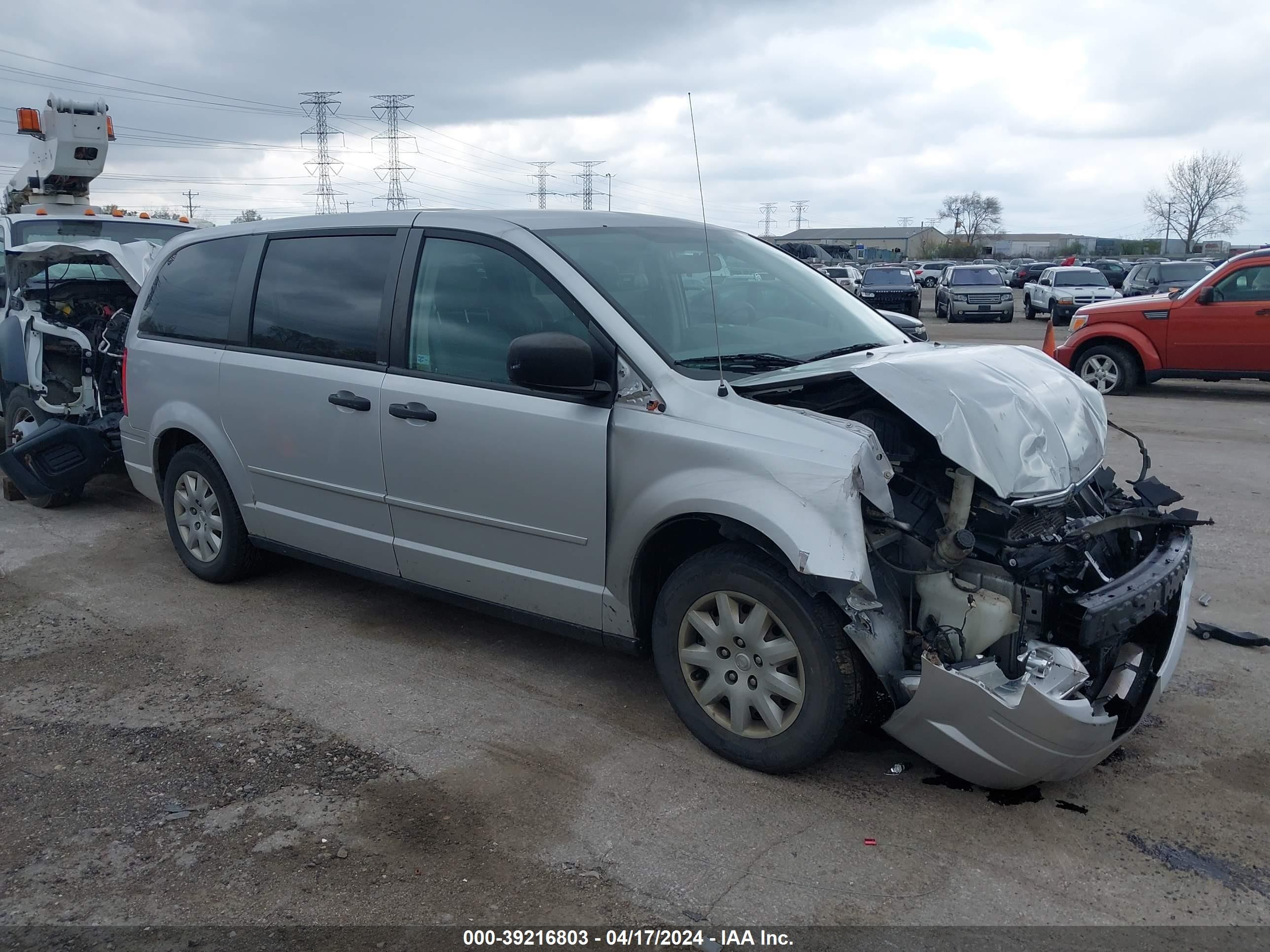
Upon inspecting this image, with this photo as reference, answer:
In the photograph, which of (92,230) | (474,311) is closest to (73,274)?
(92,230)

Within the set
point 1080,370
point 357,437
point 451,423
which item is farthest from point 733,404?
point 1080,370

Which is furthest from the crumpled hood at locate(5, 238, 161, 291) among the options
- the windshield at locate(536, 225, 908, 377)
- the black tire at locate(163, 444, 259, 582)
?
the windshield at locate(536, 225, 908, 377)

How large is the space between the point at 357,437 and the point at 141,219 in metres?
6.27

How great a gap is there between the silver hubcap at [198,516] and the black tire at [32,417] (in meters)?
2.25

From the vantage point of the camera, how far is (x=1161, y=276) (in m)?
22.4

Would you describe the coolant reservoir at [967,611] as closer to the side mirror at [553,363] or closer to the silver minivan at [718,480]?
the silver minivan at [718,480]

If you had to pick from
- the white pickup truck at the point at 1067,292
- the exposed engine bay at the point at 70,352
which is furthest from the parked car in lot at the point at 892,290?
the exposed engine bay at the point at 70,352

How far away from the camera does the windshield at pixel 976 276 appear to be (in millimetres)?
28047

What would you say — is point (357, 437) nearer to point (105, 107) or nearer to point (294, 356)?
point (294, 356)

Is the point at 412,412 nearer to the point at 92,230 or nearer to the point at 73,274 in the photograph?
the point at 73,274

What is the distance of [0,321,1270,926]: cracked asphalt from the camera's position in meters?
2.93

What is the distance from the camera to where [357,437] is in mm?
4555

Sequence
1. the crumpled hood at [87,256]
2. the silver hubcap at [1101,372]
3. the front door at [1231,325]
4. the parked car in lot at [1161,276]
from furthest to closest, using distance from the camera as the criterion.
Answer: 1. the parked car in lot at [1161,276]
2. the silver hubcap at [1101,372]
3. the front door at [1231,325]
4. the crumpled hood at [87,256]

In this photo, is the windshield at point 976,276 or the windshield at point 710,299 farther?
the windshield at point 976,276
